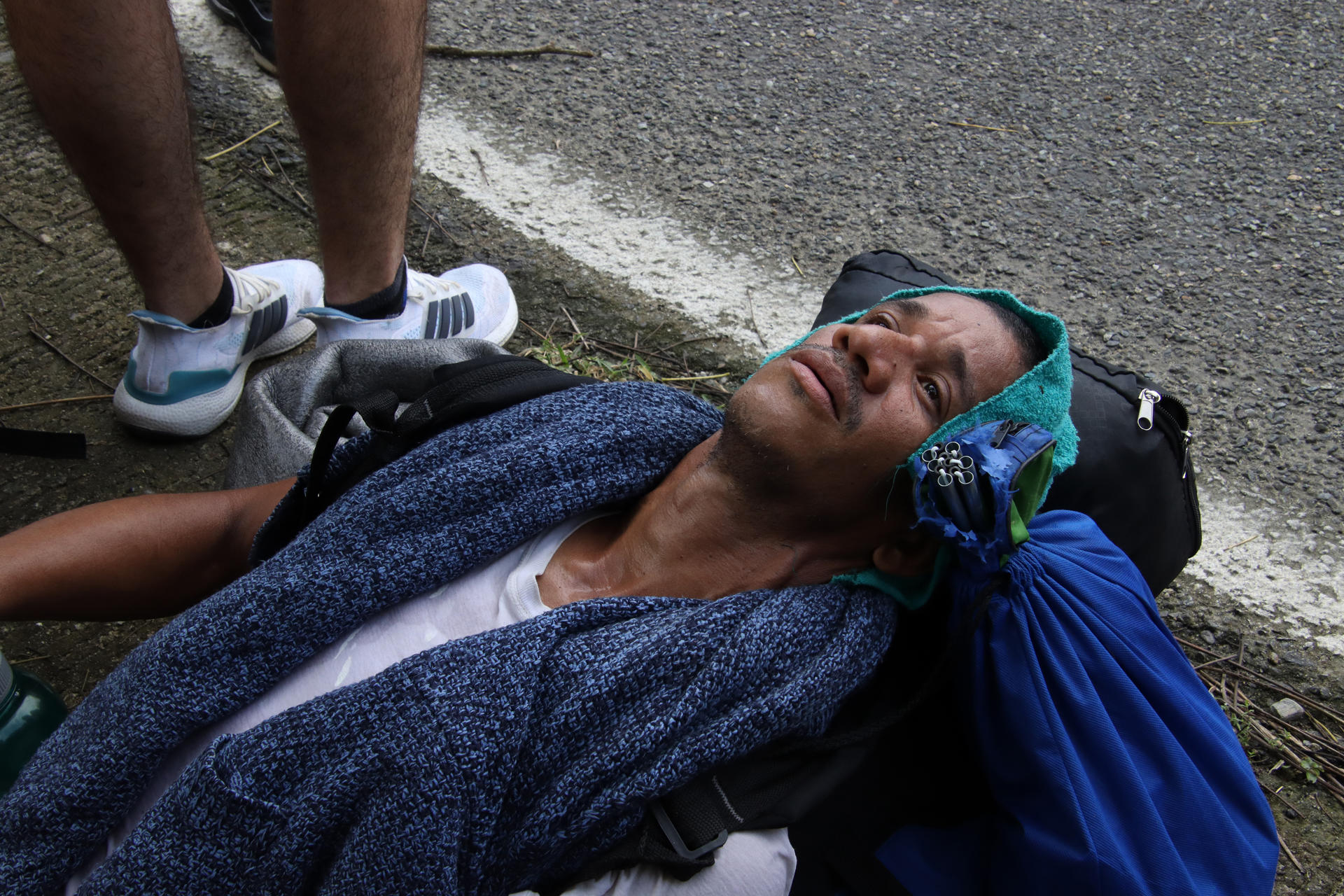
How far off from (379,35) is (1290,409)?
8.13ft

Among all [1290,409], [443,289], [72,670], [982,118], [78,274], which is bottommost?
[72,670]

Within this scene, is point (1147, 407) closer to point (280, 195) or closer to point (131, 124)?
point (131, 124)

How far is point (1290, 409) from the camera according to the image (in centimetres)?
262

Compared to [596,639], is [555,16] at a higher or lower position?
higher

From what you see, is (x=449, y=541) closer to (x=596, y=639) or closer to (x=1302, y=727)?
(x=596, y=639)

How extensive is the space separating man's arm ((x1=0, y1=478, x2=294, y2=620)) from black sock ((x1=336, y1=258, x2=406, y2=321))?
677 millimetres

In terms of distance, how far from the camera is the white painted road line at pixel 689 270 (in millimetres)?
2258

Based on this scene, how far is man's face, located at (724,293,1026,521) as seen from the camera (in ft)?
5.45

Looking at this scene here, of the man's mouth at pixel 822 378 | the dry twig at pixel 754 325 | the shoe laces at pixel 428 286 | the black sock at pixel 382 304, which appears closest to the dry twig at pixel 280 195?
the shoe laces at pixel 428 286

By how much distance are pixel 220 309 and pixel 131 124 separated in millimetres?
484

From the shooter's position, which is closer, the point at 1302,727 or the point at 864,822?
the point at 864,822

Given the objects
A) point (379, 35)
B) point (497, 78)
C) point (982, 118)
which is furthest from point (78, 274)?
point (982, 118)

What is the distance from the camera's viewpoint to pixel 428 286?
262 cm

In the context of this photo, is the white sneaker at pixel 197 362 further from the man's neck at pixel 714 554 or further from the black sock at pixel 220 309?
the man's neck at pixel 714 554
